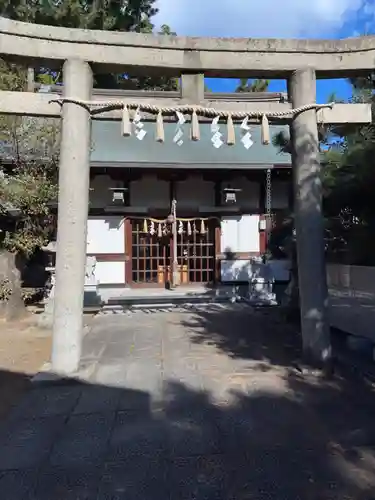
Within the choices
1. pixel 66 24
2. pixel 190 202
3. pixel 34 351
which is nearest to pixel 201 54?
pixel 34 351

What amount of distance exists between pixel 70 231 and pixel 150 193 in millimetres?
8377

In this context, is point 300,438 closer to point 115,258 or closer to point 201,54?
point 201,54

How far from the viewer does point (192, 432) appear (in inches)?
133

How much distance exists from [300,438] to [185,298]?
8156 mm

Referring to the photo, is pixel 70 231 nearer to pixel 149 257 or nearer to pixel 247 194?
pixel 149 257

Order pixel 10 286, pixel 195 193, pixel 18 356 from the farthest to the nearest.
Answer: pixel 195 193, pixel 10 286, pixel 18 356

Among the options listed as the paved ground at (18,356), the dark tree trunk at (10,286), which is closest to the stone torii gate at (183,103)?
the paved ground at (18,356)

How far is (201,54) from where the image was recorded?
488 centimetres

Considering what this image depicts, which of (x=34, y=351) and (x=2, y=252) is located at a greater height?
(x=2, y=252)

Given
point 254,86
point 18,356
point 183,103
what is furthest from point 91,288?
point 254,86

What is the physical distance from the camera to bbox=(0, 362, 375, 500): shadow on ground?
2.64m

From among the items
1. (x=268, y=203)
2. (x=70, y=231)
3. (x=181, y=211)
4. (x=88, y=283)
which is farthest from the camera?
(x=181, y=211)

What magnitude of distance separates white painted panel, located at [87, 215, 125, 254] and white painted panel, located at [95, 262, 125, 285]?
0.39 meters

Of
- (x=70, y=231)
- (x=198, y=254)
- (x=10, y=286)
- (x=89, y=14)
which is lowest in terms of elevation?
(x=10, y=286)
